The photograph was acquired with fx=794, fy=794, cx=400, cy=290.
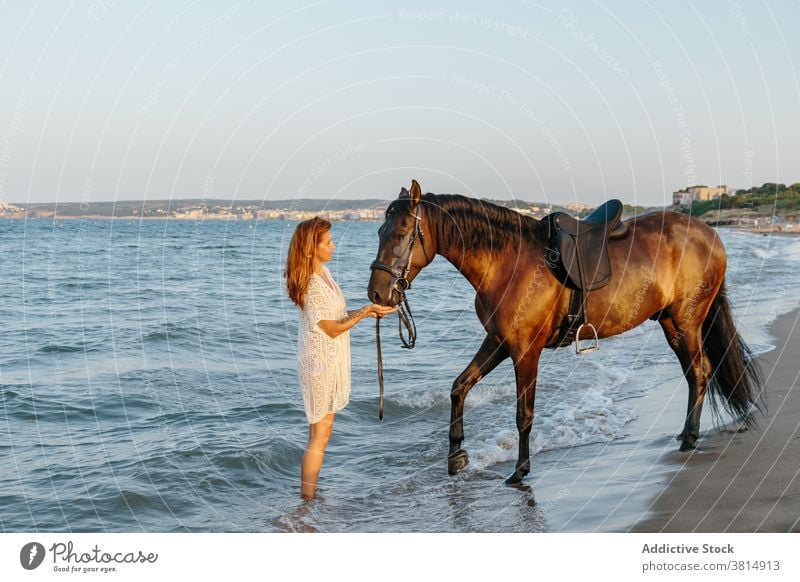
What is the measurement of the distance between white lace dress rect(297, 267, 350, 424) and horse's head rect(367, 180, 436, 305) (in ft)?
1.06

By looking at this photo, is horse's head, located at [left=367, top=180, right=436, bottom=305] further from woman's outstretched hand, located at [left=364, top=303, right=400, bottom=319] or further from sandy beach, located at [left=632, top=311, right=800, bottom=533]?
sandy beach, located at [left=632, top=311, right=800, bottom=533]

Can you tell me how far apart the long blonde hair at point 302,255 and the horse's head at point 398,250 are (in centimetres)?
47

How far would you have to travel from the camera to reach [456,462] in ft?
23.3

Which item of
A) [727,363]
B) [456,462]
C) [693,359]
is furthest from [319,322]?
[727,363]

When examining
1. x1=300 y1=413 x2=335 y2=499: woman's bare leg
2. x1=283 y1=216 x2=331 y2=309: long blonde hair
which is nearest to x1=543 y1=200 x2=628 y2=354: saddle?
x1=283 y1=216 x2=331 y2=309: long blonde hair

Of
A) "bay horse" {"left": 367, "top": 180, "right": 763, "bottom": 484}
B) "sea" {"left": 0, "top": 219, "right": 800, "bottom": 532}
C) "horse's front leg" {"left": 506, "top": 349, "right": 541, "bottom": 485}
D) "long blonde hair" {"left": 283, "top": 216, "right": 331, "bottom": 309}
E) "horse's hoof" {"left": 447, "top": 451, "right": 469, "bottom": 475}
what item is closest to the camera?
"long blonde hair" {"left": 283, "top": 216, "right": 331, "bottom": 309}

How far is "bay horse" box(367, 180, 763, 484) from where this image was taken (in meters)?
6.12

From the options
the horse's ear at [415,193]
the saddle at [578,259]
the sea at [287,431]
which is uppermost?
the horse's ear at [415,193]

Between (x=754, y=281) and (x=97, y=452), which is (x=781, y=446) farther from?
(x=754, y=281)

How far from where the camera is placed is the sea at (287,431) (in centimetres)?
631

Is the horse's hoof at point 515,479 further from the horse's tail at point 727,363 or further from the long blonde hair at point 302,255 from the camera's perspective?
the long blonde hair at point 302,255

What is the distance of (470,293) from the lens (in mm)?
26453

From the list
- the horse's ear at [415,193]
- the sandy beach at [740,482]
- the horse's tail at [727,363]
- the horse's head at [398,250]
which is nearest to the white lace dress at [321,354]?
the horse's head at [398,250]

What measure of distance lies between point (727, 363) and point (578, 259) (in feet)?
6.93
